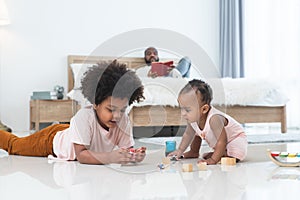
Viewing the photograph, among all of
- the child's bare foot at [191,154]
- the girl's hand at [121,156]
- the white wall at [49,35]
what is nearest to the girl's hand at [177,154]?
the child's bare foot at [191,154]

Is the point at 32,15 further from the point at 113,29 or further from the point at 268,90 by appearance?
the point at 268,90

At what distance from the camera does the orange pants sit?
94.7 inches

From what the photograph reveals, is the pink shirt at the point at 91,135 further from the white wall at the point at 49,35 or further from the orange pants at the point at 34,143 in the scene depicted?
the white wall at the point at 49,35

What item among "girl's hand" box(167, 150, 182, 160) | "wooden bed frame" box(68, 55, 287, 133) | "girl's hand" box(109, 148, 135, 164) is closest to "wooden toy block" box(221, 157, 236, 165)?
"girl's hand" box(167, 150, 182, 160)

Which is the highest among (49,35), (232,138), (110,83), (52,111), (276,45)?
(49,35)

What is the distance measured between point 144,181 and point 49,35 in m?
4.07

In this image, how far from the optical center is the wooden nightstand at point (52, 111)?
4.79 metres

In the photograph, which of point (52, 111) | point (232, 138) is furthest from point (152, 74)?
point (52, 111)

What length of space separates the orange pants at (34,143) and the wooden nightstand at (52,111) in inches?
84.2

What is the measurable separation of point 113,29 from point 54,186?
172 inches

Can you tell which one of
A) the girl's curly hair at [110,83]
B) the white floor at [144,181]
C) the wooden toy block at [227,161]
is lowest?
the white floor at [144,181]

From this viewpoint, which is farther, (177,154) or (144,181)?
(177,154)

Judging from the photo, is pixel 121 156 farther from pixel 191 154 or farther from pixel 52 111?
pixel 52 111

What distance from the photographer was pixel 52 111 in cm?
482
